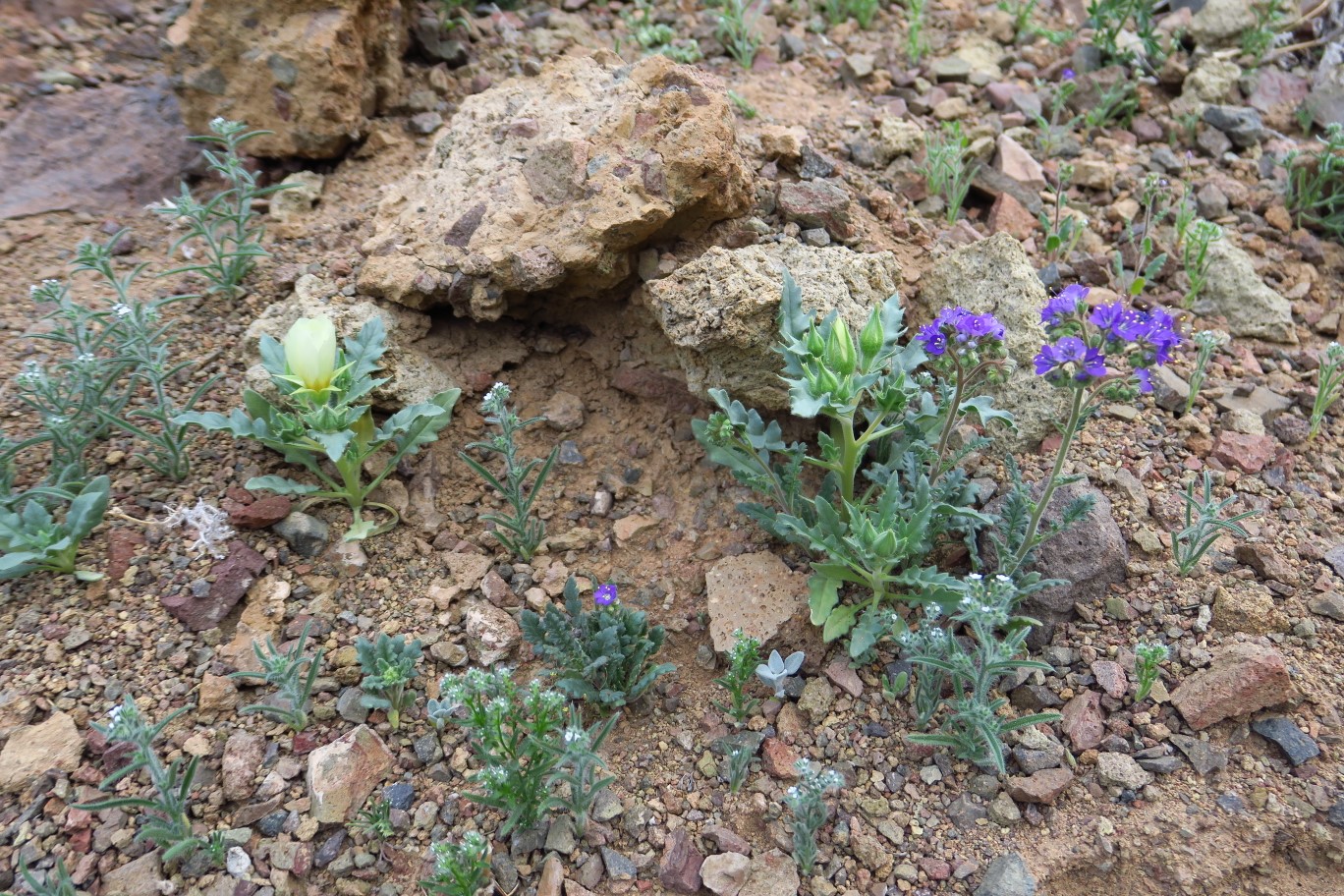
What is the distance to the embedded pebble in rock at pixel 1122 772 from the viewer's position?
9.61ft

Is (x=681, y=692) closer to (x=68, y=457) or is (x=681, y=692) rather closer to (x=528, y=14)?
(x=68, y=457)

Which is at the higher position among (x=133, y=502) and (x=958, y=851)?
(x=133, y=502)

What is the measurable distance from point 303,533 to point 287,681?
663 mm

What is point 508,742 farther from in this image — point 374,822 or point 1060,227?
point 1060,227

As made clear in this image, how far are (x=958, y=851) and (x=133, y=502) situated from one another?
117 inches

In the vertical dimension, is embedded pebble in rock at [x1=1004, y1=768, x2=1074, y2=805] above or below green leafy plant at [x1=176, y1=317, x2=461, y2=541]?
below

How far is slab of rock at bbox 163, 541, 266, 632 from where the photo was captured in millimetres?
3283

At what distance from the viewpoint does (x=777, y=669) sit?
10.2 feet

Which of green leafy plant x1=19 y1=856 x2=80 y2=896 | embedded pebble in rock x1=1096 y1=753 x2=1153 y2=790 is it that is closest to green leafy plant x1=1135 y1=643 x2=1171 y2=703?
embedded pebble in rock x1=1096 y1=753 x2=1153 y2=790

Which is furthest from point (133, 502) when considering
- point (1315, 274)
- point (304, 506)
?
point (1315, 274)

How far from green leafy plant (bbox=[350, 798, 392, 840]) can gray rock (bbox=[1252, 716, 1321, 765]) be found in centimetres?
261

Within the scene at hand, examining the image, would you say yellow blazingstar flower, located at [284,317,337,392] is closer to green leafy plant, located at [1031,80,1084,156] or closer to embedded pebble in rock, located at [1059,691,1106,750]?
embedded pebble in rock, located at [1059,691,1106,750]

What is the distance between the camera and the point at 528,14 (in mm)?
5367

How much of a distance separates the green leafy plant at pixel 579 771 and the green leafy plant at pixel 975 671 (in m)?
0.94
